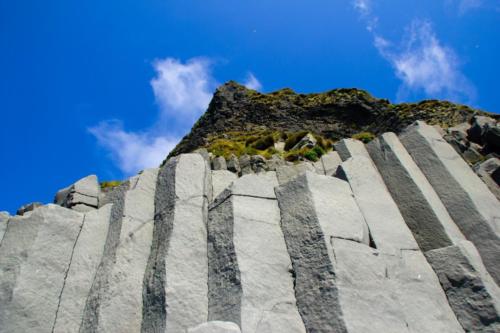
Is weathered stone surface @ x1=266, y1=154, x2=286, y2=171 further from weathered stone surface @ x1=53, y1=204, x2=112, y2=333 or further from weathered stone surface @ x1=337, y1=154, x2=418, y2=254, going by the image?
weathered stone surface @ x1=53, y1=204, x2=112, y2=333

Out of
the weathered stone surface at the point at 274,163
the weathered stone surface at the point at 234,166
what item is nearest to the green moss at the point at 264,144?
the weathered stone surface at the point at 274,163

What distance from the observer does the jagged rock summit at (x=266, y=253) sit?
581cm

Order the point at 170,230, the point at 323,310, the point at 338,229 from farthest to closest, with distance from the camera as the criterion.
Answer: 1. the point at 170,230
2. the point at 338,229
3. the point at 323,310

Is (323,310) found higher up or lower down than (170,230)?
lower down

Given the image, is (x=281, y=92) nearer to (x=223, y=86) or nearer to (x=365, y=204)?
(x=223, y=86)

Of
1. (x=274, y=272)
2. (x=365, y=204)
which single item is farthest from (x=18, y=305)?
(x=365, y=204)

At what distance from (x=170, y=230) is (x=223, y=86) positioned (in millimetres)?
38837

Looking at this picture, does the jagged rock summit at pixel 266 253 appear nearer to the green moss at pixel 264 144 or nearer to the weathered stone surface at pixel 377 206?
the weathered stone surface at pixel 377 206

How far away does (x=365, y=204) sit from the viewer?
309 inches

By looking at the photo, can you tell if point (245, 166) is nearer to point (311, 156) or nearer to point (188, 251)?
point (311, 156)

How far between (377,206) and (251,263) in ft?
9.72

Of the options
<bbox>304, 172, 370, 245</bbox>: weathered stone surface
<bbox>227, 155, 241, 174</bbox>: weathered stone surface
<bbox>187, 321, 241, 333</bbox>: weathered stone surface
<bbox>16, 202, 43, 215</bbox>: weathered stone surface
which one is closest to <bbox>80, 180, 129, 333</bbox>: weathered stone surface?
<bbox>187, 321, 241, 333</bbox>: weathered stone surface

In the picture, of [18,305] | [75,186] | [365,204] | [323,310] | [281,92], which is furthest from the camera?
[281,92]

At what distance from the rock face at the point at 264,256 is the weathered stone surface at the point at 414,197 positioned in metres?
0.03
